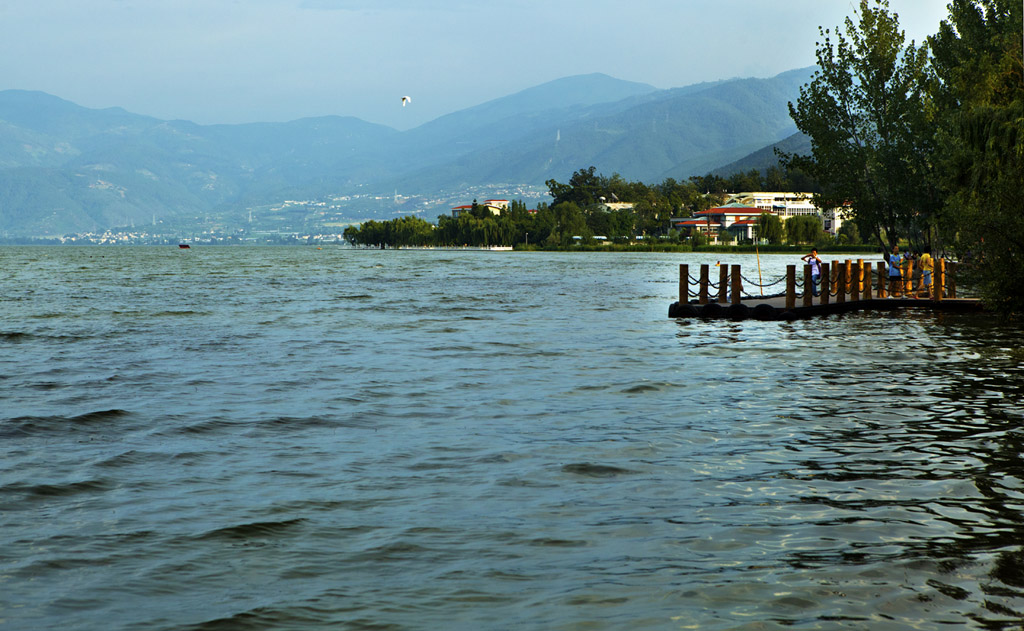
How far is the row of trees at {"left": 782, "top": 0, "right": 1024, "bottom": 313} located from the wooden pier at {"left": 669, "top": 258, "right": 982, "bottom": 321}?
2370 mm

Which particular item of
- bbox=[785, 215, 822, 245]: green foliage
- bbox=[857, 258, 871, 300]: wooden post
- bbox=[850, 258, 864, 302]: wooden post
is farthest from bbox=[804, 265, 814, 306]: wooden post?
bbox=[785, 215, 822, 245]: green foliage

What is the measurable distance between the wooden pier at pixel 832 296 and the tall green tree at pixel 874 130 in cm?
618

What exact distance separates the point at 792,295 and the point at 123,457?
79.8 ft

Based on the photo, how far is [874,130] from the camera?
4359cm

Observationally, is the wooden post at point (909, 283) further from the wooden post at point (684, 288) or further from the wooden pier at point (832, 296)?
the wooden post at point (684, 288)

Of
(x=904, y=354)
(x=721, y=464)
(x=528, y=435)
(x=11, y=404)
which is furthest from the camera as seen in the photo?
(x=904, y=354)

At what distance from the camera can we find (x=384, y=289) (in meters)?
54.9

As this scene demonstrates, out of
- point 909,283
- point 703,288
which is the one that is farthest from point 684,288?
point 909,283

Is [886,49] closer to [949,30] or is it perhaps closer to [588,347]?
[949,30]

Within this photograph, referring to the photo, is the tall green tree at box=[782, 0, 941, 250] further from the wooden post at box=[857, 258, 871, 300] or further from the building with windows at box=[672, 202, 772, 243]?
the building with windows at box=[672, 202, 772, 243]

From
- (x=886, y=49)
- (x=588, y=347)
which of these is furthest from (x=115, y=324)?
(x=886, y=49)

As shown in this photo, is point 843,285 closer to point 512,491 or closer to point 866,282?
point 866,282

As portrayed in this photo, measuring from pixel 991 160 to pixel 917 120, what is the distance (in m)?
14.7

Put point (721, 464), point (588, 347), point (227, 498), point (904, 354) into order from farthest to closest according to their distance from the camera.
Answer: point (588, 347) → point (904, 354) → point (721, 464) → point (227, 498)
